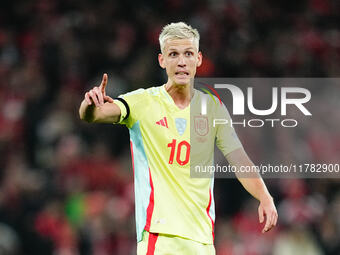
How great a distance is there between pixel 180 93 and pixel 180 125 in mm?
278

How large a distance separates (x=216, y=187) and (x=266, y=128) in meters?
1.24

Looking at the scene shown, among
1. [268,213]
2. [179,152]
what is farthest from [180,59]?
[268,213]

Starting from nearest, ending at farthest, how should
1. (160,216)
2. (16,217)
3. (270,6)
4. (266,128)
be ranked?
(160,216), (16,217), (266,128), (270,6)

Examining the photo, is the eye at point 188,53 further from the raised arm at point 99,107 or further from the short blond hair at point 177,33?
the raised arm at point 99,107

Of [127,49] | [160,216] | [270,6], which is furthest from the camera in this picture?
[270,6]

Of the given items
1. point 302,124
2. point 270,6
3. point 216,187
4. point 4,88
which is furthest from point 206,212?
point 270,6

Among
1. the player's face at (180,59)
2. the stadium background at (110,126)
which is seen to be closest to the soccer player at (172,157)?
the player's face at (180,59)

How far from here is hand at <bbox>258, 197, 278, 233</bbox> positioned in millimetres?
5008

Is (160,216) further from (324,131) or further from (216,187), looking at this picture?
(324,131)

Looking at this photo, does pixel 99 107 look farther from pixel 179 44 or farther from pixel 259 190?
pixel 259 190

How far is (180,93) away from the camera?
17.4ft

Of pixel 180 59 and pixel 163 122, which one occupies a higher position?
pixel 180 59

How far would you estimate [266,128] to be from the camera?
10.9 m

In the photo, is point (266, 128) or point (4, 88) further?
point (4, 88)
